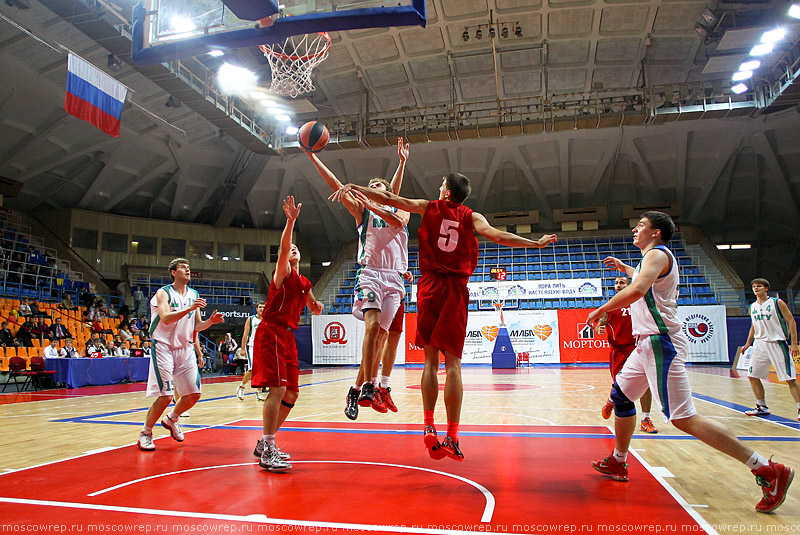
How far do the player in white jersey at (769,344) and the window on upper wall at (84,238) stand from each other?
28.8 meters

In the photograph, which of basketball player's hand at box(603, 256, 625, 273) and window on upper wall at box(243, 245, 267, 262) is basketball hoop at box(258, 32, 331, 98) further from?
window on upper wall at box(243, 245, 267, 262)

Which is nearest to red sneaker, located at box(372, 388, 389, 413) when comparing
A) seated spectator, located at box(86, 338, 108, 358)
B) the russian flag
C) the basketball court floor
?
the basketball court floor

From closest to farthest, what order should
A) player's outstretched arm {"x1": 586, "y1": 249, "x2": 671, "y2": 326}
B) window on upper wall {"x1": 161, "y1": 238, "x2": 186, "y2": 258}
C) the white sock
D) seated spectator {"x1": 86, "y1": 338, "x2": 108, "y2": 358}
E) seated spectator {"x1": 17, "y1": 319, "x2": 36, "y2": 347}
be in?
the white sock, player's outstretched arm {"x1": 586, "y1": 249, "x2": 671, "y2": 326}, seated spectator {"x1": 86, "y1": 338, "x2": 108, "y2": 358}, seated spectator {"x1": 17, "y1": 319, "x2": 36, "y2": 347}, window on upper wall {"x1": 161, "y1": 238, "x2": 186, "y2": 258}

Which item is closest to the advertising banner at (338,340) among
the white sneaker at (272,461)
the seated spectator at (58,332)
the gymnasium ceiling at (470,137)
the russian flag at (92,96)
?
the gymnasium ceiling at (470,137)

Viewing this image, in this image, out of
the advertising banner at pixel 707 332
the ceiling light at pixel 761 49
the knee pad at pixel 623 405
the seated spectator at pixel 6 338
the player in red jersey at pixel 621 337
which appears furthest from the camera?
the advertising banner at pixel 707 332

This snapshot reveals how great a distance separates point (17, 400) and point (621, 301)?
1175 cm

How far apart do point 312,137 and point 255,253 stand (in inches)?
1070

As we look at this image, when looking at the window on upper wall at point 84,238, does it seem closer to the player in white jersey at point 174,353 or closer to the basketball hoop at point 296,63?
the basketball hoop at point 296,63

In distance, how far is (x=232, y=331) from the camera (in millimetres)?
27422

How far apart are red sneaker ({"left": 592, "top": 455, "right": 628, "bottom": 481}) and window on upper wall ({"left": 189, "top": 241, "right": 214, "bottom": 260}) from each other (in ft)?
95.0

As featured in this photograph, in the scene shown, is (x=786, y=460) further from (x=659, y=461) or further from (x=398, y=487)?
(x=398, y=487)

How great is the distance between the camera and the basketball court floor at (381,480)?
2908mm

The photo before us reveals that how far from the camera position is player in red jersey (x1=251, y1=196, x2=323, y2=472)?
445 centimetres

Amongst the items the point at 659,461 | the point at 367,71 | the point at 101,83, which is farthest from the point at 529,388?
the point at 367,71
